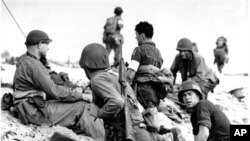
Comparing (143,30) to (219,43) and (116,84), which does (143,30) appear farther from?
(219,43)

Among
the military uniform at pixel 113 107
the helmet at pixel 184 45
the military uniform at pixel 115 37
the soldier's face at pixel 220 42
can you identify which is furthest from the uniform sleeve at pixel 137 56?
the soldier's face at pixel 220 42

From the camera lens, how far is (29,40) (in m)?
8.72

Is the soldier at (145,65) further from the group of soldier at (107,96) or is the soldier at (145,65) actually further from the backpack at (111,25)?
the backpack at (111,25)

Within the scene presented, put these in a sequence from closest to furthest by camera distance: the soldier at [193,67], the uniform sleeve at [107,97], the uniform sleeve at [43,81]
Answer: the uniform sleeve at [107,97] < the uniform sleeve at [43,81] < the soldier at [193,67]

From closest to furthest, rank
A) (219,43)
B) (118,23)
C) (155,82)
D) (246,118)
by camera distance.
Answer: (155,82) < (246,118) < (118,23) < (219,43)

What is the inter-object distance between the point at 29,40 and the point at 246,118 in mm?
6983

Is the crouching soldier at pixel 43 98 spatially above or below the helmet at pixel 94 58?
below

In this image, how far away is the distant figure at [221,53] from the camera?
19.5 meters

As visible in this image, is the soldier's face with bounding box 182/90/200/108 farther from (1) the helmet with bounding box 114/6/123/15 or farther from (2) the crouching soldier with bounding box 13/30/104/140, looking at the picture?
(1) the helmet with bounding box 114/6/123/15

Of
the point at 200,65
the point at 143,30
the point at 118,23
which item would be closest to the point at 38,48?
the point at 143,30

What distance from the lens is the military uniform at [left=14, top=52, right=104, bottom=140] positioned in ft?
27.7

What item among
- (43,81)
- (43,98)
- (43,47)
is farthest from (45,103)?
(43,47)

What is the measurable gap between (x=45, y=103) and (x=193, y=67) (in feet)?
13.8

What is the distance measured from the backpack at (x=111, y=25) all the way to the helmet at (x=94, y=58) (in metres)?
8.28
